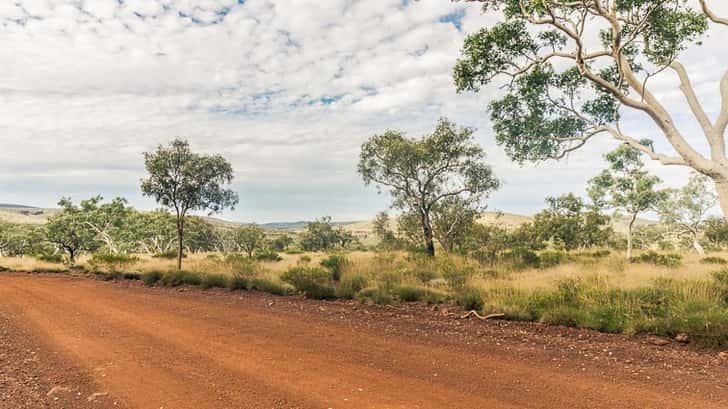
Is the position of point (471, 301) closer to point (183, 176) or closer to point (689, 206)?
point (183, 176)

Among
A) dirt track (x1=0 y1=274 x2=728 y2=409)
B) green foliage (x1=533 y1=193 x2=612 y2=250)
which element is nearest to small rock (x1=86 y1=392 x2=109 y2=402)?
dirt track (x1=0 y1=274 x2=728 y2=409)

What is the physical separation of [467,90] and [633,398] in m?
11.7

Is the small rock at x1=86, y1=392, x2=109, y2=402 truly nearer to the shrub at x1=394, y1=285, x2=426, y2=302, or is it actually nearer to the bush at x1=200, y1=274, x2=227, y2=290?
the shrub at x1=394, y1=285, x2=426, y2=302

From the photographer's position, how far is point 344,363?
5180mm

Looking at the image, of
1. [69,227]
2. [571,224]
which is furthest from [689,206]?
[69,227]

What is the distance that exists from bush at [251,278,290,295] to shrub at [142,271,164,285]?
534 cm

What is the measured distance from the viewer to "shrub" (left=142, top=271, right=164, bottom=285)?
14.6 m

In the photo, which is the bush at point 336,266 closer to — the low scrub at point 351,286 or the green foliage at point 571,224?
the low scrub at point 351,286

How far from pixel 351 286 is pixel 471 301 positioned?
3822 mm

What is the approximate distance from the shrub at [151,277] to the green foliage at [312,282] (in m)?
6.26

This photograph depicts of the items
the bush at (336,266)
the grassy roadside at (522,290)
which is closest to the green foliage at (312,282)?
the grassy roadside at (522,290)

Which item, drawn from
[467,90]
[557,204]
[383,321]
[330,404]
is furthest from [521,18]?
[557,204]

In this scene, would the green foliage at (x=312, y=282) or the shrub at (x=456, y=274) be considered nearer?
the shrub at (x=456, y=274)

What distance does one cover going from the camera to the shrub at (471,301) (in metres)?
9.09
